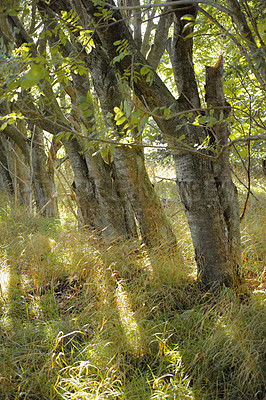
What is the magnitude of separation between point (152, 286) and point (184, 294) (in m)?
0.31

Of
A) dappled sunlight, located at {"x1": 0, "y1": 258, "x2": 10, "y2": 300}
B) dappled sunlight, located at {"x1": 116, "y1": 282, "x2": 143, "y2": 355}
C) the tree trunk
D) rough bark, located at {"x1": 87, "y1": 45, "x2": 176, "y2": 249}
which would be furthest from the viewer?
the tree trunk

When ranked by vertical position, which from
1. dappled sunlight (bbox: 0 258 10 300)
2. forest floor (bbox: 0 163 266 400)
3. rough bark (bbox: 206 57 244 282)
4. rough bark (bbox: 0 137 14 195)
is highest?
rough bark (bbox: 0 137 14 195)

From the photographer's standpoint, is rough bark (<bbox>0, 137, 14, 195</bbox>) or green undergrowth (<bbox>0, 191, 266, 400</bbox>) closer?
green undergrowth (<bbox>0, 191, 266, 400</bbox>)

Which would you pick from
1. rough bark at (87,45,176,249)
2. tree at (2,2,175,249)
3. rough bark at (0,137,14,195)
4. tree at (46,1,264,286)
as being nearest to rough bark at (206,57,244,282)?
tree at (46,1,264,286)

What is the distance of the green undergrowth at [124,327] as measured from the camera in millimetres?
2127

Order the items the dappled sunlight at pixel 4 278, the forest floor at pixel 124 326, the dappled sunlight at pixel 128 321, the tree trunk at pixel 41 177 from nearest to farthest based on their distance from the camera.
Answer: the forest floor at pixel 124 326 < the dappled sunlight at pixel 128 321 < the dappled sunlight at pixel 4 278 < the tree trunk at pixel 41 177

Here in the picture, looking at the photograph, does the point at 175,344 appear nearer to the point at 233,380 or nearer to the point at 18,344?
the point at 233,380

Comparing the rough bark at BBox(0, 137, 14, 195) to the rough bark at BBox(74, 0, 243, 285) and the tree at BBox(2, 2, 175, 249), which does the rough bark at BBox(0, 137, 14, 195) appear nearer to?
the tree at BBox(2, 2, 175, 249)

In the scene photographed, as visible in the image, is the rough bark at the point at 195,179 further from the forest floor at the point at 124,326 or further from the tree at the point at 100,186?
the tree at the point at 100,186

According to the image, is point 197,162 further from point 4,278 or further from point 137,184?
point 4,278

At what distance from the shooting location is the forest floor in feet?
6.98

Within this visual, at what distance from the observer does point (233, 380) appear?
7.16 feet

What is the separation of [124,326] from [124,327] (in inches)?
0.4

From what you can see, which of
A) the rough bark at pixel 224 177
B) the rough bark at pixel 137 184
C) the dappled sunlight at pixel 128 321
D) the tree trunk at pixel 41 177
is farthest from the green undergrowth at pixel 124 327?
the tree trunk at pixel 41 177
